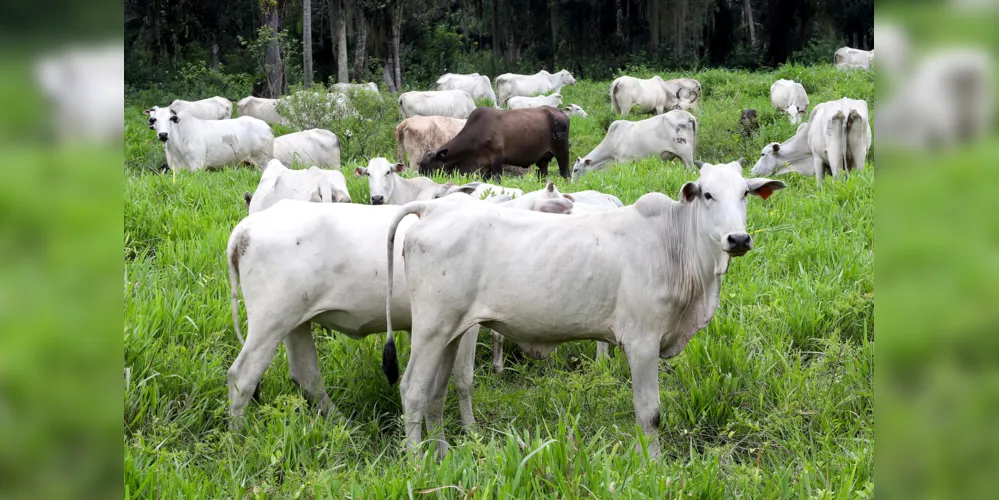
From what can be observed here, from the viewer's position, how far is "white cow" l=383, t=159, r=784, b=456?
4.12 meters

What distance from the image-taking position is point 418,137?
1483 cm

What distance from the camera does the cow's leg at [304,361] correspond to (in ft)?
16.1

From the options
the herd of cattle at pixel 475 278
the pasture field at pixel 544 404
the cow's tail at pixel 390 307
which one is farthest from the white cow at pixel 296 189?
the cow's tail at pixel 390 307

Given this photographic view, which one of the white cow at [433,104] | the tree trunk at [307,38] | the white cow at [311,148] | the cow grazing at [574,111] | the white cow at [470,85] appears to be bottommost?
the white cow at [311,148]

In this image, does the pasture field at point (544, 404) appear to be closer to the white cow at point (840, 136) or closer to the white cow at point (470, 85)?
the white cow at point (840, 136)

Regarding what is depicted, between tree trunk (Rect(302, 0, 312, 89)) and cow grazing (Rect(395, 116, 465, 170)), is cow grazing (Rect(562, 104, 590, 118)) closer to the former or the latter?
cow grazing (Rect(395, 116, 465, 170))

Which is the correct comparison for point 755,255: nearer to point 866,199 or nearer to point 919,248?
point 866,199

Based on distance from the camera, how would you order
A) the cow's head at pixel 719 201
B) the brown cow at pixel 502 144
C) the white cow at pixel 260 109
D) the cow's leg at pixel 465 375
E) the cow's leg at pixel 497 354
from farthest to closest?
the white cow at pixel 260 109
the brown cow at pixel 502 144
the cow's leg at pixel 497 354
the cow's leg at pixel 465 375
the cow's head at pixel 719 201

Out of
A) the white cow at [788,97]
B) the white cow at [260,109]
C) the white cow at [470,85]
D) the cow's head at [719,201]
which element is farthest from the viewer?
the white cow at [470,85]

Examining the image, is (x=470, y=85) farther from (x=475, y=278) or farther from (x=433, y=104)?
(x=475, y=278)

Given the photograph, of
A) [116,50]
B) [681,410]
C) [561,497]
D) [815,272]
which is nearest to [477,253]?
[681,410]

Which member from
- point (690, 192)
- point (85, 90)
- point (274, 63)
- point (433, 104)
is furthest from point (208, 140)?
point (85, 90)

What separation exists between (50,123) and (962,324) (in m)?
0.55

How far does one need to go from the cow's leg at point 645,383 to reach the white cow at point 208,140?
1009 centimetres
